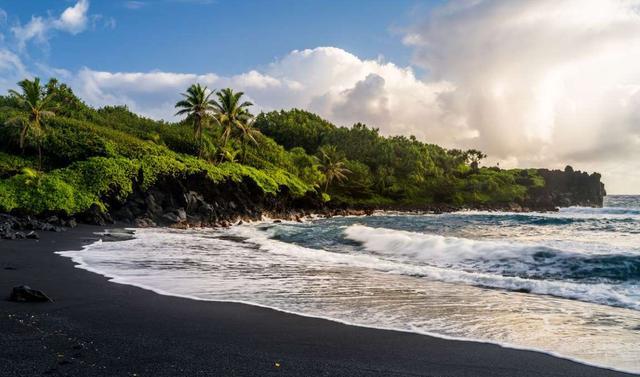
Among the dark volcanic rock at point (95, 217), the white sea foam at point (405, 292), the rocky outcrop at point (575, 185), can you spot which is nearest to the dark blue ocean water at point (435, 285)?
the white sea foam at point (405, 292)

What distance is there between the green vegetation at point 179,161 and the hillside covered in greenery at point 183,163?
10 centimetres

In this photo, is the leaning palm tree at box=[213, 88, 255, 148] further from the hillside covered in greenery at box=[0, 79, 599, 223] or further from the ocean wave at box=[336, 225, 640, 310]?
the ocean wave at box=[336, 225, 640, 310]

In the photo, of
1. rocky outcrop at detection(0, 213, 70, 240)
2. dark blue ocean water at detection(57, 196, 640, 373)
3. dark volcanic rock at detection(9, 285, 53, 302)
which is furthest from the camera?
rocky outcrop at detection(0, 213, 70, 240)

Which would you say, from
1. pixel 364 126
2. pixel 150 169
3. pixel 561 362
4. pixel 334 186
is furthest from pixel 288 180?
pixel 364 126

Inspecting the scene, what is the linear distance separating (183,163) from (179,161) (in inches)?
29.0

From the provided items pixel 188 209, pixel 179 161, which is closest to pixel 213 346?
pixel 188 209

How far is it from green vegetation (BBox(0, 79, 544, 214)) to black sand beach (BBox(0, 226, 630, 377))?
2499cm

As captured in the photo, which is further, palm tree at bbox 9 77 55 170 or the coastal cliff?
palm tree at bbox 9 77 55 170

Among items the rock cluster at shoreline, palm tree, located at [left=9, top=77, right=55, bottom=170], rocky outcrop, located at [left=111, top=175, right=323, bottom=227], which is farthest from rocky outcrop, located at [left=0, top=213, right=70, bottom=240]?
palm tree, located at [left=9, top=77, right=55, bottom=170]

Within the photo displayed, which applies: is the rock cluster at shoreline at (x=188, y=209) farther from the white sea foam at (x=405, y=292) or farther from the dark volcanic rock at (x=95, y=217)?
the white sea foam at (x=405, y=292)

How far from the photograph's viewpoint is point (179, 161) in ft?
134

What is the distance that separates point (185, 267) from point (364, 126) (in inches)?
4046

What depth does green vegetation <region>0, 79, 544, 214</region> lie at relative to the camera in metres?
31.7

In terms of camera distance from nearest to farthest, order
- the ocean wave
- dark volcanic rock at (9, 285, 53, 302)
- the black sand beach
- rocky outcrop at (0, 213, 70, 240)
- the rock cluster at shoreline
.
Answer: the black sand beach, dark volcanic rock at (9, 285, 53, 302), the ocean wave, rocky outcrop at (0, 213, 70, 240), the rock cluster at shoreline
